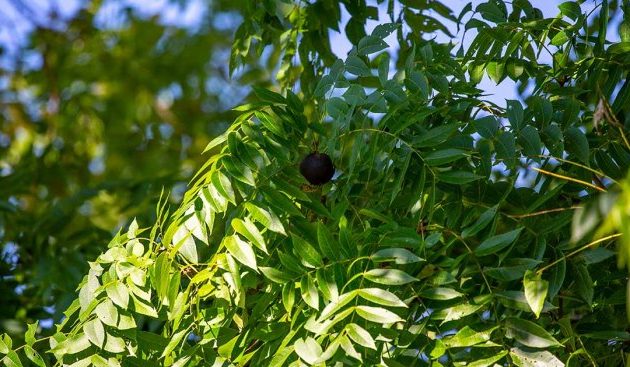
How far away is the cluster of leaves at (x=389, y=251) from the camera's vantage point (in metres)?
1.37

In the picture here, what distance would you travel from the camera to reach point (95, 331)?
58.8 inches

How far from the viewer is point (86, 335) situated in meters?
1.51

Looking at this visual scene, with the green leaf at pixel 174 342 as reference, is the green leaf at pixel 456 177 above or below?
above

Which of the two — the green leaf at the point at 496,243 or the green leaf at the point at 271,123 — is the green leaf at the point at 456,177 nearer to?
the green leaf at the point at 496,243

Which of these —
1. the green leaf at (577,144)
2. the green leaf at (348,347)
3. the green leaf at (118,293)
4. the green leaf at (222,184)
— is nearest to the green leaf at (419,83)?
the green leaf at (577,144)

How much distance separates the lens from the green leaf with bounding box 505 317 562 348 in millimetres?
1313

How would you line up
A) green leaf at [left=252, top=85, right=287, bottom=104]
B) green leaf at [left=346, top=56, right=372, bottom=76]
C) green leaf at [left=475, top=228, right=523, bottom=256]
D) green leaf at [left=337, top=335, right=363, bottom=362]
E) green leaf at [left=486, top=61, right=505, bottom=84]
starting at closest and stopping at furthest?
green leaf at [left=337, top=335, right=363, bottom=362], green leaf at [left=475, top=228, right=523, bottom=256], green leaf at [left=252, top=85, right=287, bottom=104], green leaf at [left=346, top=56, right=372, bottom=76], green leaf at [left=486, top=61, right=505, bottom=84]

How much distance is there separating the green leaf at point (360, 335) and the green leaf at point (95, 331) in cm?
40

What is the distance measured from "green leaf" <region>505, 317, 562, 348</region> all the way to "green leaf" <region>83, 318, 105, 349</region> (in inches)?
23.1

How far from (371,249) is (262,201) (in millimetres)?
188

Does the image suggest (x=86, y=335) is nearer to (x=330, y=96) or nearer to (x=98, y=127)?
(x=330, y=96)

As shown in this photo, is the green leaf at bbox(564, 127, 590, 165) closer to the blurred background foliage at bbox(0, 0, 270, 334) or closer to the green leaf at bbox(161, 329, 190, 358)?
the green leaf at bbox(161, 329, 190, 358)

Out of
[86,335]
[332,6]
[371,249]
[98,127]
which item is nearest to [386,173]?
[371,249]

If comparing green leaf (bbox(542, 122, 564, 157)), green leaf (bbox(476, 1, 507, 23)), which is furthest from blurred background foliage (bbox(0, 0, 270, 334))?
green leaf (bbox(542, 122, 564, 157))
